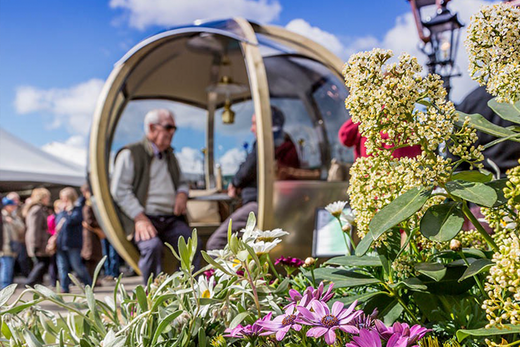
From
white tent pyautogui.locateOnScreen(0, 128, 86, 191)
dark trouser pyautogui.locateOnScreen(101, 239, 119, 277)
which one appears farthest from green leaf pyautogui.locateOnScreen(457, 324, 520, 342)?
white tent pyautogui.locateOnScreen(0, 128, 86, 191)

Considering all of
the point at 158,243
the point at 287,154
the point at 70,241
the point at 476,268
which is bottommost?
the point at 70,241

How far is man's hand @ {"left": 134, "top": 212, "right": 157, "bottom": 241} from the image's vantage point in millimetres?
4133

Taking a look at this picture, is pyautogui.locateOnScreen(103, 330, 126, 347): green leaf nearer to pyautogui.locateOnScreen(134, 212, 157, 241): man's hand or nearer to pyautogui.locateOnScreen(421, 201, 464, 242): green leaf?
pyautogui.locateOnScreen(421, 201, 464, 242): green leaf

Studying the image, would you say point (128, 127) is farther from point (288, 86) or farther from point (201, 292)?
point (201, 292)

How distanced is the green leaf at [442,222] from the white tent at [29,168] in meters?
9.22

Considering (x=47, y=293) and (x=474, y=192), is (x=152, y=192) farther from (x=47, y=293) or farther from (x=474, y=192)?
(x=474, y=192)

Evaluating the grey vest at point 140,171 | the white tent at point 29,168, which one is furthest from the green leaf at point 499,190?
the white tent at point 29,168

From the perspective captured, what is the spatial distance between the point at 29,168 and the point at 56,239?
340 cm

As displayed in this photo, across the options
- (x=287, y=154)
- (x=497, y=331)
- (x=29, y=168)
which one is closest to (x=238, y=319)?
(x=497, y=331)

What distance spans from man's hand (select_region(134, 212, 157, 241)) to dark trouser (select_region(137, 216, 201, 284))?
0.03m

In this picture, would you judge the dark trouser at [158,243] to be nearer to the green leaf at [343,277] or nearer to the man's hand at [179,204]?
the man's hand at [179,204]

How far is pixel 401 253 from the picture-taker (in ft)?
2.20

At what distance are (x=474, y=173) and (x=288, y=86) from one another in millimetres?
3448

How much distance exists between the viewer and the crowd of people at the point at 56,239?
248 inches
